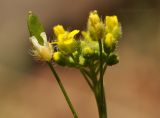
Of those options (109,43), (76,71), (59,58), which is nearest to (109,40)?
(109,43)

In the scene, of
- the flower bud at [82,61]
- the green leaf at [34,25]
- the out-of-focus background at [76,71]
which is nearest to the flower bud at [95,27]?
the flower bud at [82,61]

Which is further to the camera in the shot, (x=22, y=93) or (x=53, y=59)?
(x=22, y=93)

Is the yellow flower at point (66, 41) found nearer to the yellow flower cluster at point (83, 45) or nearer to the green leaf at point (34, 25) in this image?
the yellow flower cluster at point (83, 45)

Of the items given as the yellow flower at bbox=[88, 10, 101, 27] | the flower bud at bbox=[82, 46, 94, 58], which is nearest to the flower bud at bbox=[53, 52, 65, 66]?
the flower bud at bbox=[82, 46, 94, 58]

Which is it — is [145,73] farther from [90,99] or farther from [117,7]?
[117,7]

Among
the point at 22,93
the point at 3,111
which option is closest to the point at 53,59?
the point at 3,111

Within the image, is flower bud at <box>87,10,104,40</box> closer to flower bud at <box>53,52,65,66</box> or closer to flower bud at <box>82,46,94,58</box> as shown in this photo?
flower bud at <box>82,46,94,58</box>

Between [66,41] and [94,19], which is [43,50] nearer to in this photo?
[66,41]

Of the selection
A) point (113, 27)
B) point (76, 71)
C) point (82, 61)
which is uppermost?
point (113, 27)
